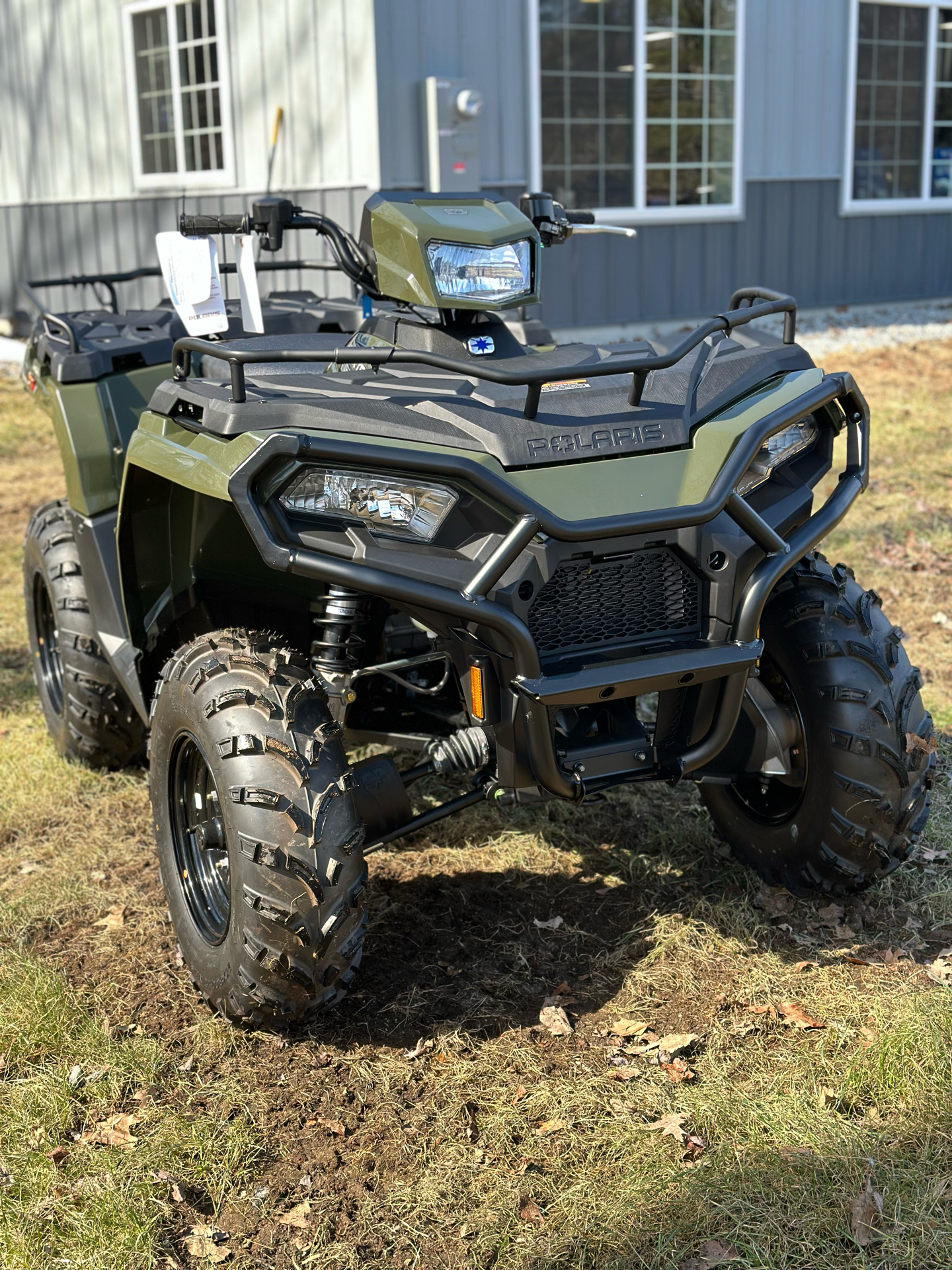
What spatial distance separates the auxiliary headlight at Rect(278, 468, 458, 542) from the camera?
2520 millimetres

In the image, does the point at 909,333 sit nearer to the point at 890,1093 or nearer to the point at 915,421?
the point at 915,421

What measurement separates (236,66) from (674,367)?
8804mm

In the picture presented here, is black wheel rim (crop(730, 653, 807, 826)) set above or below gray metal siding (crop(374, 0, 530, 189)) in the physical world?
below

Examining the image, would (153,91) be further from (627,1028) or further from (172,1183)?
(172,1183)

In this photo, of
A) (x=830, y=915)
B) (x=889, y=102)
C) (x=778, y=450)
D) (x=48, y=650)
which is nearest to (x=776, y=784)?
(x=830, y=915)

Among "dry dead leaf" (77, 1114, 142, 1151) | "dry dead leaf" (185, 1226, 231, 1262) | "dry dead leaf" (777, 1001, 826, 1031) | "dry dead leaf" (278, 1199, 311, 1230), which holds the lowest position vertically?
"dry dead leaf" (185, 1226, 231, 1262)

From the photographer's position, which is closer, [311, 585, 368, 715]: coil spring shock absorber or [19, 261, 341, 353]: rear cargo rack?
[311, 585, 368, 715]: coil spring shock absorber

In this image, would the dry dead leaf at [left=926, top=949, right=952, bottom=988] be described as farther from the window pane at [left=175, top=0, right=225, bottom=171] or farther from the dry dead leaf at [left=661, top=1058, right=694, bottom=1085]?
the window pane at [left=175, top=0, right=225, bottom=171]

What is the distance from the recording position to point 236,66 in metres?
10.4

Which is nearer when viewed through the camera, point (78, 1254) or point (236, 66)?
point (78, 1254)

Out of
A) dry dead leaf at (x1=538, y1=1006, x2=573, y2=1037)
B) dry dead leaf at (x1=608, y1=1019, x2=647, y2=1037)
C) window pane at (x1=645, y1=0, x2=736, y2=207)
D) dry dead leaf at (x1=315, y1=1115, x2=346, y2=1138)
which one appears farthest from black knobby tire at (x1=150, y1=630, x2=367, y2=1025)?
window pane at (x1=645, y1=0, x2=736, y2=207)

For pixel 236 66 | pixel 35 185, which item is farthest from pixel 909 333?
pixel 35 185

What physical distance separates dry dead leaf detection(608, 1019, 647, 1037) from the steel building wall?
24.8 feet

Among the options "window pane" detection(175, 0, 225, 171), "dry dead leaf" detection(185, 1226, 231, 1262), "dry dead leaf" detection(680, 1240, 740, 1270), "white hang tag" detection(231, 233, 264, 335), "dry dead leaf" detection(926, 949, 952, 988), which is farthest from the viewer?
"window pane" detection(175, 0, 225, 171)
